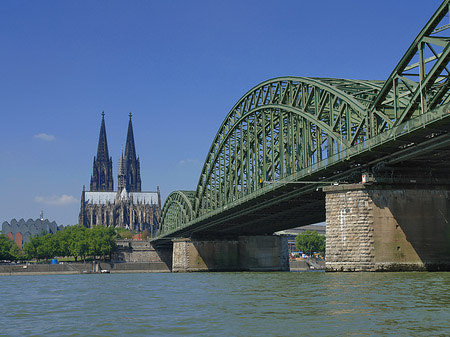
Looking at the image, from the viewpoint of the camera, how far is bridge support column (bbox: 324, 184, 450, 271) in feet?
153

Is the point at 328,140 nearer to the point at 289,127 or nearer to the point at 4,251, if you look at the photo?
the point at 289,127

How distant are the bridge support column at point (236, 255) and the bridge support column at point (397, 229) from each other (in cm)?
5641

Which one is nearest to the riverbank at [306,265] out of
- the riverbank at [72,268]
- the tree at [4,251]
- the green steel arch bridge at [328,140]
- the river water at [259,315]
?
the riverbank at [72,268]

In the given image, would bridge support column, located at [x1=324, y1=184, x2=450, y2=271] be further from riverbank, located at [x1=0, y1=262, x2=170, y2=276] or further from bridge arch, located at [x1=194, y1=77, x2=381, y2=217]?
riverbank, located at [x1=0, y1=262, x2=170, y2=276]

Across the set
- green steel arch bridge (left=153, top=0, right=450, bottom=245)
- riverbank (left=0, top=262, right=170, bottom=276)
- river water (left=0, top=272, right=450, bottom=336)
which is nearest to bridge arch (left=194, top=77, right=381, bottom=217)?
green steel arch bridge (left=153, top=0, right=450, bottom=245)

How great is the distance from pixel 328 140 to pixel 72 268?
354 ft

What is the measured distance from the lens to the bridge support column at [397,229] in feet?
153

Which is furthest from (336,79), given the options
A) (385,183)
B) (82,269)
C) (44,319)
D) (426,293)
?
(82,269)

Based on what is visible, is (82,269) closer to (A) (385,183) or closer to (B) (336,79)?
(B) (336,79)

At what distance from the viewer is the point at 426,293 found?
28.5 meters

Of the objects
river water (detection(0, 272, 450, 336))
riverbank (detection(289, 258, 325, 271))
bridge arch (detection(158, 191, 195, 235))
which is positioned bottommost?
riverbank (detection(289, 258, 325, 271))

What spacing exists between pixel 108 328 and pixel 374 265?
29500 mm

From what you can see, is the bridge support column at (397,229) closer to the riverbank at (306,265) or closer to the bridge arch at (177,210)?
the bridge arch at (177,210)

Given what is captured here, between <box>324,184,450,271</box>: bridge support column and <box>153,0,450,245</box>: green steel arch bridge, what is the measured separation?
1365 mm
